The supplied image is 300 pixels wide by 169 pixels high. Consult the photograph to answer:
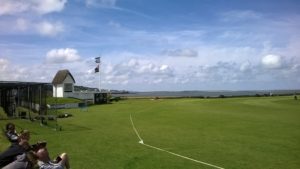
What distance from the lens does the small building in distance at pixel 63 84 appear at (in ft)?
290

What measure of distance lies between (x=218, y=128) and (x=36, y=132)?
45.9ft

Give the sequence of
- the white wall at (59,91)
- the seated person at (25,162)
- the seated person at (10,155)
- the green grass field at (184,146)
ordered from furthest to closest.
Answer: the white wall at (59,91) < the green grass field at (184,146) < the seated person at (10,155) < the seated person at (25,162)

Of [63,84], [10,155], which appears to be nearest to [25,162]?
[10,155]

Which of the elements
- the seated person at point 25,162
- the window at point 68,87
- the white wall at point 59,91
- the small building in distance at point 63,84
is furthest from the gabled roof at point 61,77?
the seated person at point 25,162

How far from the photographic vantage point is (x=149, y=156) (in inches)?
800

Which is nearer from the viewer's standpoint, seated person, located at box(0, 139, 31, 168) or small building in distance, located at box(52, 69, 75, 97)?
seated person, located at box(0, 139, 31, 168)

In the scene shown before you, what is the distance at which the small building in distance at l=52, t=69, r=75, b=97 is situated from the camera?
88250 millimetres

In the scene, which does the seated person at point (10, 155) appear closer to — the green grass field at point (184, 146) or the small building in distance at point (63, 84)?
the green grass field at point (184, 146)

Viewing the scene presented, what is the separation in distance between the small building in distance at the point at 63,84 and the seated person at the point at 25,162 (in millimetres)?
76942

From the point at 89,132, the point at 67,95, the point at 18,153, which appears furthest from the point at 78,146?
the point at 67,95

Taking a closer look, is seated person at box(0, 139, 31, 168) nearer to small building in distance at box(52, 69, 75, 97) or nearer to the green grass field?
the green grass field

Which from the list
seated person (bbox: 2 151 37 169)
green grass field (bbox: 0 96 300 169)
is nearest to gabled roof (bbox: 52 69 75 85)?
green grass field (bbox: 0 96 300 169)

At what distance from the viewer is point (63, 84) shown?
289 ft

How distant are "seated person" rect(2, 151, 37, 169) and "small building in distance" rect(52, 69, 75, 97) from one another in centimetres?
7694
